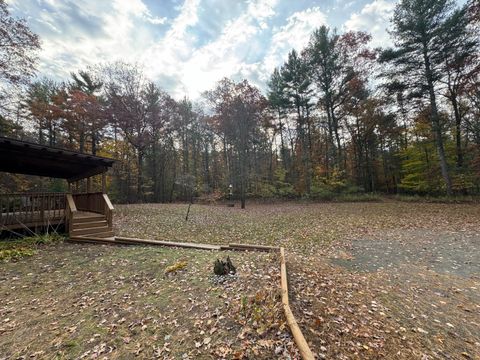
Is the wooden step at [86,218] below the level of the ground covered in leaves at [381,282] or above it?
above

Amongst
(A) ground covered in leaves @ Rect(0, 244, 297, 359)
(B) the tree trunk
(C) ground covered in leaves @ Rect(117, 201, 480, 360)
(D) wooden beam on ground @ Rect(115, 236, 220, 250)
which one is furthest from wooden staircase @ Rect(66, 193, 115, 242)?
(B) the tree trunk

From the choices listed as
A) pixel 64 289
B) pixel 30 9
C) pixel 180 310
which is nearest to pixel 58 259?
pixel 64 289

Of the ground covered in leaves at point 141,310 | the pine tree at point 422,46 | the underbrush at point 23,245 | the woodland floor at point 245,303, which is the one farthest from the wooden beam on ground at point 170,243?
the pine tree at point 422,46

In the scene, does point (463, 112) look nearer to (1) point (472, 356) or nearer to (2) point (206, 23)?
(2) point (206, 23)

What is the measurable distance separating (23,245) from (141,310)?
19.5ft

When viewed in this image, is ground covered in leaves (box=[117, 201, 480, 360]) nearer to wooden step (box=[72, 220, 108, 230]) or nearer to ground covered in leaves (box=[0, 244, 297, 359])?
ground covered in leaves (box=[0, 244, 297, 359])

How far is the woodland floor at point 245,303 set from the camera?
254 cm

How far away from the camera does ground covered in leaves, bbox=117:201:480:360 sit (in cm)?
255

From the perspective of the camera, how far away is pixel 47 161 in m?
7.91

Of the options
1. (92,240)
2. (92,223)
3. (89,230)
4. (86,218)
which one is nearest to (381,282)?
(92,240)

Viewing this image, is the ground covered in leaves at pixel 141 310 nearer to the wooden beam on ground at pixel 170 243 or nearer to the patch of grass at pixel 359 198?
the wooden beam on ground at pixel 170 243

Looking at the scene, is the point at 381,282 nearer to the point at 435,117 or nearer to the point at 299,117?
the point at 435,117

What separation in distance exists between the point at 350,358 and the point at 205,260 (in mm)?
3724

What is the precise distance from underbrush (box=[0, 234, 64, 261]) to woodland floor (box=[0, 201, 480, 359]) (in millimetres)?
407
